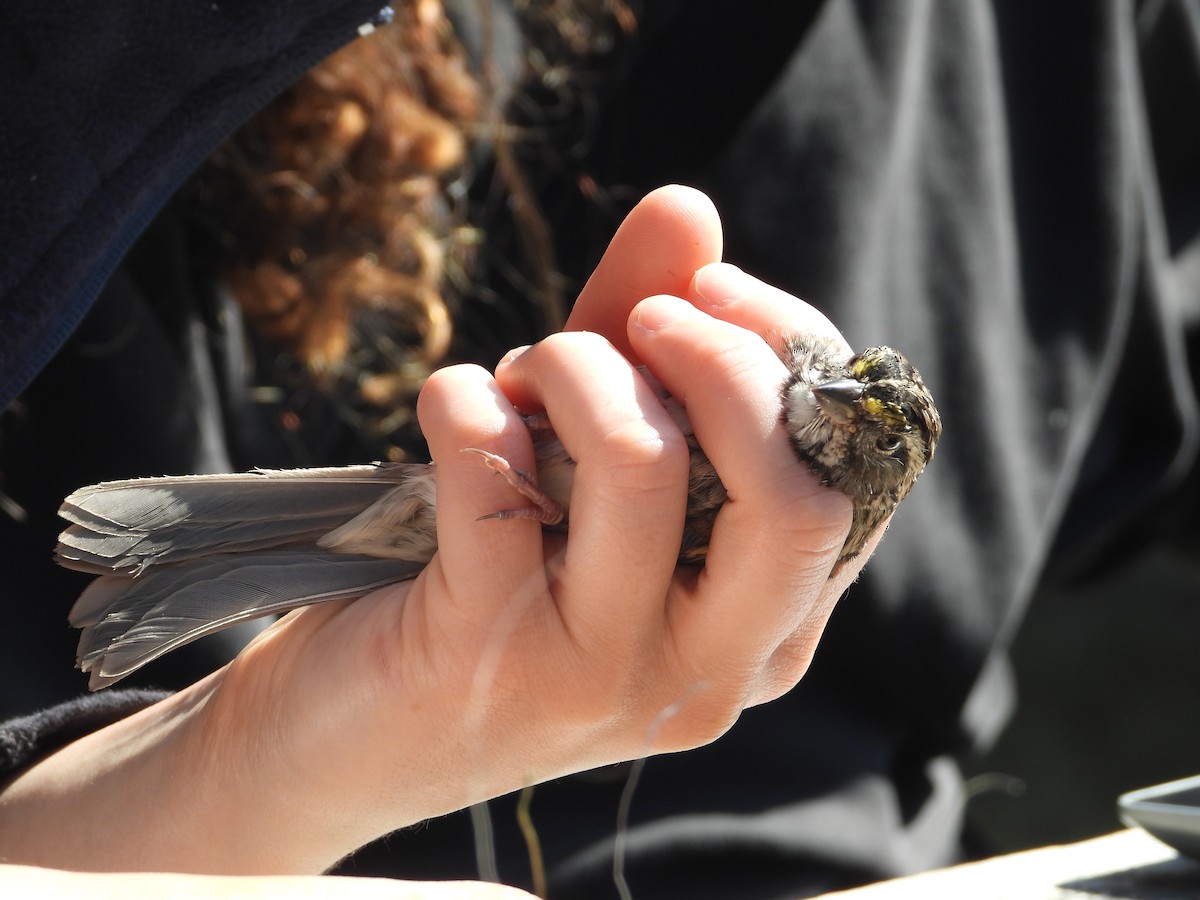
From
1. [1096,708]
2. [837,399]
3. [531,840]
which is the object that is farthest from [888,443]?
[1096,708]

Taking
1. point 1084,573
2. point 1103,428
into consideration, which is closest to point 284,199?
point 1103,428

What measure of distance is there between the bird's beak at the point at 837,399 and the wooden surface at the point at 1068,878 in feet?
1.68

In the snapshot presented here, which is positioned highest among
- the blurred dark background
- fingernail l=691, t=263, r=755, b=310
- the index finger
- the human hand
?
the index finger

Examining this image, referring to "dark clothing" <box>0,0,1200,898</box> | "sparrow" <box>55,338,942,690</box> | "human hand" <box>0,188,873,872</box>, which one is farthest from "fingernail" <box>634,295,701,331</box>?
"dark clothing" <box>0,0,1200,898</box>

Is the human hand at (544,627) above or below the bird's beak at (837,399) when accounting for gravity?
below

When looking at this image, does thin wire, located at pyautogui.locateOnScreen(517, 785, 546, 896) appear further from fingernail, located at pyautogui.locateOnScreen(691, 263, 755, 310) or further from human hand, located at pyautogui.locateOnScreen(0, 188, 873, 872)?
fingernail, located at pyautogui.locateOnScreen(691, 263, 755, 310)

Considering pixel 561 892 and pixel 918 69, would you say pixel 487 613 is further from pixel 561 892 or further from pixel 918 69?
pixel 918 69

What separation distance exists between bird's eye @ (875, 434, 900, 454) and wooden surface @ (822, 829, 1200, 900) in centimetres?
48

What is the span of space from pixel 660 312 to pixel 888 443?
38 cm

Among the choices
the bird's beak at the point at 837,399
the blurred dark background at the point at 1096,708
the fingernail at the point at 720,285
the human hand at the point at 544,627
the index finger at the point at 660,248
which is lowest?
the blurred dark background at the point at 1096,708

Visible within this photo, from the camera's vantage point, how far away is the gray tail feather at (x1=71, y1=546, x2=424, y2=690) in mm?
1131

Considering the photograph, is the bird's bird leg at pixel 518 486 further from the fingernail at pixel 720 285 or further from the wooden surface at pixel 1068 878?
the wooden surface at pixel 1068 878

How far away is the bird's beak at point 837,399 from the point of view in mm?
1238

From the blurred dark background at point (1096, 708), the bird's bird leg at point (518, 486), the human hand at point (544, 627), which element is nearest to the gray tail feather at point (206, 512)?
the human hand at point (544, 627)
